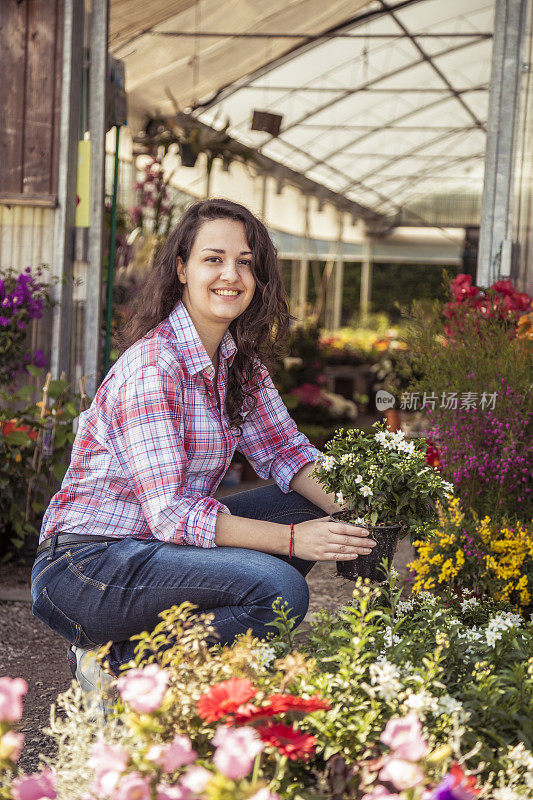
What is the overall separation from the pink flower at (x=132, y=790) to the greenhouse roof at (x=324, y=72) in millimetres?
4600

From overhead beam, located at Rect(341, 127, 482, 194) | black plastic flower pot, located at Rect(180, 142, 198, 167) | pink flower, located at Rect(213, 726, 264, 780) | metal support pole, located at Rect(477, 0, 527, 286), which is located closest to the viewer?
pink flower, located at Rect(213, 726, 264, 780)

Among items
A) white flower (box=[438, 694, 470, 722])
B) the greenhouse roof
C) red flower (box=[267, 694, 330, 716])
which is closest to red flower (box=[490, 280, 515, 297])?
white flower (box=[438, 694, 470, 722])

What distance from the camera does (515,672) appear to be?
4.98 feet

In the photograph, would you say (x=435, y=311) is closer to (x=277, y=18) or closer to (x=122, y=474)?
(x=122, y=474)

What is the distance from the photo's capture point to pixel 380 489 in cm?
190

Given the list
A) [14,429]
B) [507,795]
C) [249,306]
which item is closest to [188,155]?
[14,429]

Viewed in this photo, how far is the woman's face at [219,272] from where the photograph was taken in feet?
7.06

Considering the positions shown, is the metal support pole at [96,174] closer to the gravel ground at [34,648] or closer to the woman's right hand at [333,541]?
the gravel ground at [34,648]

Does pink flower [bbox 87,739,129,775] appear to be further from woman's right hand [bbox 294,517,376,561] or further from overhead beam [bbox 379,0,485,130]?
overhead beam [bbox 379,0,485,130]

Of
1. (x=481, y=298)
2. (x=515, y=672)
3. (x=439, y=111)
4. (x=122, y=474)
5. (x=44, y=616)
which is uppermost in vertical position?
(x=439, y=111)

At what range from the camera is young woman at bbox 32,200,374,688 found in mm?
1932

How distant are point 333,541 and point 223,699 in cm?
65

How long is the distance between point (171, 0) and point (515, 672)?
15.7 ft

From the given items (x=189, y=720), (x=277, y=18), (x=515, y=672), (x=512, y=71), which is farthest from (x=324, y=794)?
(x=277, y=18)
